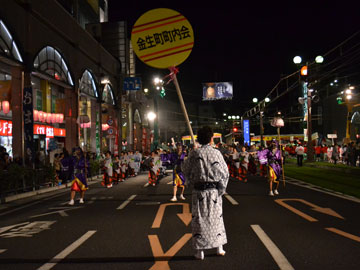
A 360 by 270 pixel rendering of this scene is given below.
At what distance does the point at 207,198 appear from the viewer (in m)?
5.26

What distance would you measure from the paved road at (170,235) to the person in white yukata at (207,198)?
11.2 inches

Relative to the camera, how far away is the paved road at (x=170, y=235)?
5.11m

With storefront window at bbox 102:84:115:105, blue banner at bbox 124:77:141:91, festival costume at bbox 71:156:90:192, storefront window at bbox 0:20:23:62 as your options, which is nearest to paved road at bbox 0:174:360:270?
festival costume at bbox 71:156:90:192

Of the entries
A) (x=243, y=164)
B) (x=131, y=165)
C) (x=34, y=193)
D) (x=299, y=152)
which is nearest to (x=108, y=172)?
(x=34, y=193)

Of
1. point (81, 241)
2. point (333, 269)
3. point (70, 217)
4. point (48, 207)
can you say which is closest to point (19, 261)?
point (81, 241)

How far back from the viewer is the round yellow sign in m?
5.03

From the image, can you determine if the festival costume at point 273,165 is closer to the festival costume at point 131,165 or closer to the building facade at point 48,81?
the building facade at point 48,81

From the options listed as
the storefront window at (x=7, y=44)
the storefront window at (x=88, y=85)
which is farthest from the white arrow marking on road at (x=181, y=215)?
the storefront window at (x=88, y=85)

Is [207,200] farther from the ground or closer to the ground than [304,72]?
closer to the ground

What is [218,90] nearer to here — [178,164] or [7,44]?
[7,44]

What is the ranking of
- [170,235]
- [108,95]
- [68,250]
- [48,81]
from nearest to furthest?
[68,250] < [170,235] < [48,81] < [108,95]

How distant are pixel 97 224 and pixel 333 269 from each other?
5096 mm

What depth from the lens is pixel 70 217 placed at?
9094 mm

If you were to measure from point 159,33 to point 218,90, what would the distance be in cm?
3856
